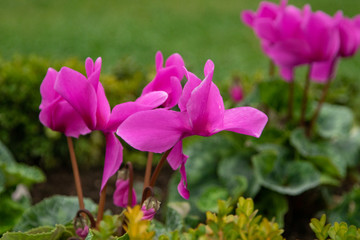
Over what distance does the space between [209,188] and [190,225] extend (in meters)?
0.70

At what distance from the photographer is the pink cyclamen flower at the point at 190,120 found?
1.15m

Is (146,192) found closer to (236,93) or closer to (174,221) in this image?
(174,221)

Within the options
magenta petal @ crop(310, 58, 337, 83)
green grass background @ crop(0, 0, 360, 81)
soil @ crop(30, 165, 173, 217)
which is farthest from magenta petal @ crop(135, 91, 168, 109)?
green grass background @ crop(0, 0, 360, 81)

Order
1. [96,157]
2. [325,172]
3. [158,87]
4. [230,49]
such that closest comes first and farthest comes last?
[158,87], [325,172], [96,157], [230,49]

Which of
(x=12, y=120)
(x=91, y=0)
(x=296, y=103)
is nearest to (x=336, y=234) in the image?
(x=296, y=103)

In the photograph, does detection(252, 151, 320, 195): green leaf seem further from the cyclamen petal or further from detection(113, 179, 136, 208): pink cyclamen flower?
the cyclamen petal

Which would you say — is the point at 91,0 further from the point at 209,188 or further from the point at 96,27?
the point at 209,188

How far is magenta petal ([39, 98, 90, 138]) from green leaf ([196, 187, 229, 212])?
1160 millimetres

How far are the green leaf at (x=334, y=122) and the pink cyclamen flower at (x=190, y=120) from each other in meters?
1.86

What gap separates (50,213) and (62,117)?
1.77 feet

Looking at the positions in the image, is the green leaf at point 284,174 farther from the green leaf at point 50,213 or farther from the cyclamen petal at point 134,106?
the cyclamen petal at point 134,106

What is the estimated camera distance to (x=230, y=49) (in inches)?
362

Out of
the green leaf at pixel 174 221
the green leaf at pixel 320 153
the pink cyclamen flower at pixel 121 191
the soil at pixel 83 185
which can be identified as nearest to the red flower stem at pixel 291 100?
the green leaf at pixel 320 153

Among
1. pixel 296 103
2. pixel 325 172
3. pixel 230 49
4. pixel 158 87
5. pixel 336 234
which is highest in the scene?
pixel 158 87
